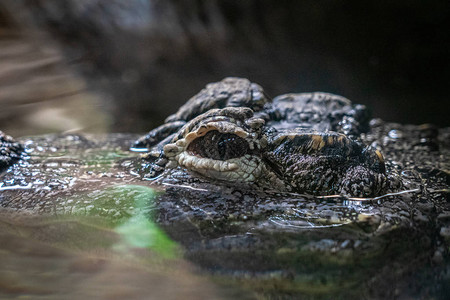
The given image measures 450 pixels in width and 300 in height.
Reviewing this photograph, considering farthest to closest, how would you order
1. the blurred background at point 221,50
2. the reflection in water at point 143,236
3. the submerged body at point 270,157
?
1. the blurred background at point 221,50
2. the submerged body at point 270,157
3. the reflection in water at point 143,236

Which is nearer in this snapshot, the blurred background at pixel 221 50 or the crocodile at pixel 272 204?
the crocodile at pixel 272 204

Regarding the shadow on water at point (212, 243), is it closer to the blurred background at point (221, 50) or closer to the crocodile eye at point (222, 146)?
the crocodile eye at point (222, 146)

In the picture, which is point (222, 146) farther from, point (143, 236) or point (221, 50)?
point (221, 50)

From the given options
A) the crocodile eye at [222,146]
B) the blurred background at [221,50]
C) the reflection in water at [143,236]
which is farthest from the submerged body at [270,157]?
the blurred background at [221,50]

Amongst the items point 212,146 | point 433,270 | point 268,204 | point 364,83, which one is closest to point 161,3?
point 364,83

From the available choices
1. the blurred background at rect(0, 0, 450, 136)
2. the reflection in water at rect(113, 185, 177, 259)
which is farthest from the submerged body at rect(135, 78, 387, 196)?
the blurred background at rect(0, 0, 450, 136)

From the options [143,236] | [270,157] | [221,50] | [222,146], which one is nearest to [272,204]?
[270,157]

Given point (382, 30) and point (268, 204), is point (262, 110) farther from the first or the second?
point (382, 30)
